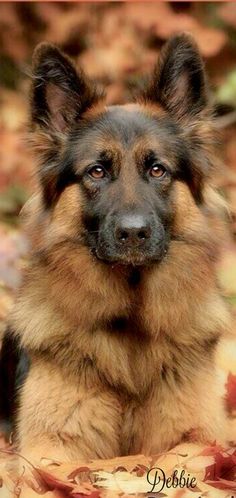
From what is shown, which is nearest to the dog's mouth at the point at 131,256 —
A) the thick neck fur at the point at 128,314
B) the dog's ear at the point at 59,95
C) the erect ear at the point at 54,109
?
the thick neck fur at the point at 128,314

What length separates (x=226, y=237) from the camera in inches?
212

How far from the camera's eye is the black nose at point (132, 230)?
15.3 ft

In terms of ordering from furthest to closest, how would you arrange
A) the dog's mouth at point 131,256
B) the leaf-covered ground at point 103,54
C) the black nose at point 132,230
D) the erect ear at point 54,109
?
the leaf-covered ground at point 103,54 < the erect ear at point 54,109 < the dog's mouth at point 131,256 < the black nose at point 132,230

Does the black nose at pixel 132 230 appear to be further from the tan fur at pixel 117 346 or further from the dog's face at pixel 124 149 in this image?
the tan fur at pixel 117 346

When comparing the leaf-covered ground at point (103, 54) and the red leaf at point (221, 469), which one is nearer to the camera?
the red leaf at point (221, 469)

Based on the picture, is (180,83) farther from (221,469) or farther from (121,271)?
(221,469)

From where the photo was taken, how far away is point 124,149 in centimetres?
495

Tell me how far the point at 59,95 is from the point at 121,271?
1074 millimetres

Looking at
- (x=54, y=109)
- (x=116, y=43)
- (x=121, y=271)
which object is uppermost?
(x=116, y=43)

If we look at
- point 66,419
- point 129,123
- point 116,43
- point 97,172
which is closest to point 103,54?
point 116,43

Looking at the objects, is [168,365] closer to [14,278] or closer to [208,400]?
[208,400]

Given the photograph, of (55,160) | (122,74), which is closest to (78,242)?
(55,160)

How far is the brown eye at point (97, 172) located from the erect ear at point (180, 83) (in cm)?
62

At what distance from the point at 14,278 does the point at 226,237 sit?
9.46 ft
